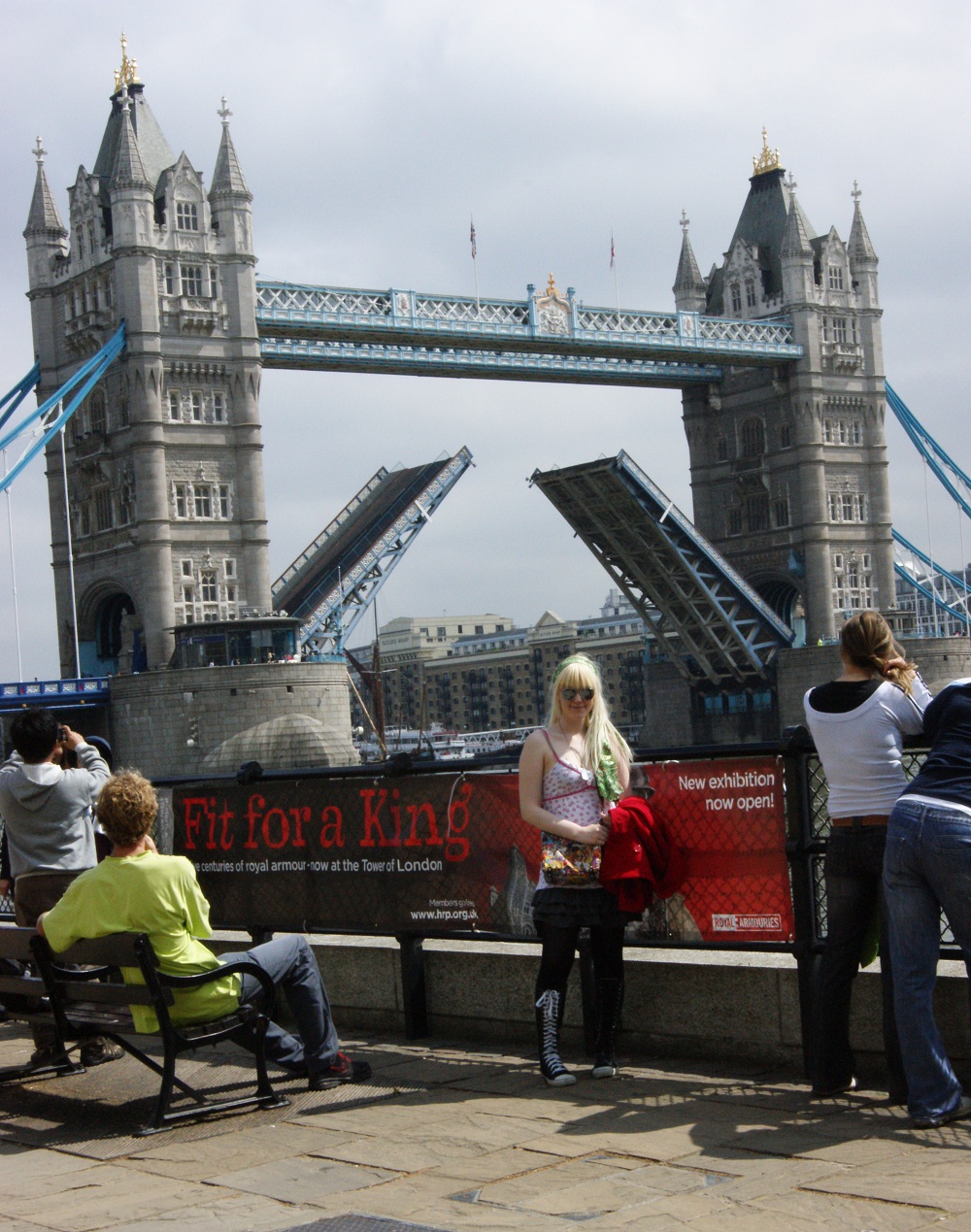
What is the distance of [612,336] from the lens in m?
48.2

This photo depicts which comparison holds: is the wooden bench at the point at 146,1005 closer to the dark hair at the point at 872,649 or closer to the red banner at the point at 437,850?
the red banner at the point at 437,850

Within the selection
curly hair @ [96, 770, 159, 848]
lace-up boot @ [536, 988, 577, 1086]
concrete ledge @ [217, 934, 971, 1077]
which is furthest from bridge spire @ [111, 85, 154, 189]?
lace-up boot @ [536, 988, 577, 1086]

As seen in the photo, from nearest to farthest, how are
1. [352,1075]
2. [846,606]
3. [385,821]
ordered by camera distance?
[352,1075], [385,821], [846,606]

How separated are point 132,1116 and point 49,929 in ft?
2.23

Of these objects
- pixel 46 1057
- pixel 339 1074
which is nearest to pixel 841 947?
pixel 339 1074

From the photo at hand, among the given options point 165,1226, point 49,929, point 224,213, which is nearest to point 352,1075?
point 49,929

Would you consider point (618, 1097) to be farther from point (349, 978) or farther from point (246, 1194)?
point (349, 978)

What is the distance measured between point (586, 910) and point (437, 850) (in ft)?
3.73

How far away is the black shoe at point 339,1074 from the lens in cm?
561

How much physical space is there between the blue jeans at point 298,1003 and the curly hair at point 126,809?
21.6 inches

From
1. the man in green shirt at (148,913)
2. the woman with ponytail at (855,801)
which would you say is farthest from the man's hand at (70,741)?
the woman with ponytail at (855,801)

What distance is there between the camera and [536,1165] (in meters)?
4.50

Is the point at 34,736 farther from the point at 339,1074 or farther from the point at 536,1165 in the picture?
the point at 536,1165

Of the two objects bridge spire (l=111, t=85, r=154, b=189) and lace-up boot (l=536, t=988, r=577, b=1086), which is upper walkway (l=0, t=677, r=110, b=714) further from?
lace-up boot (l=536, t=988, r=577, b=1086)
